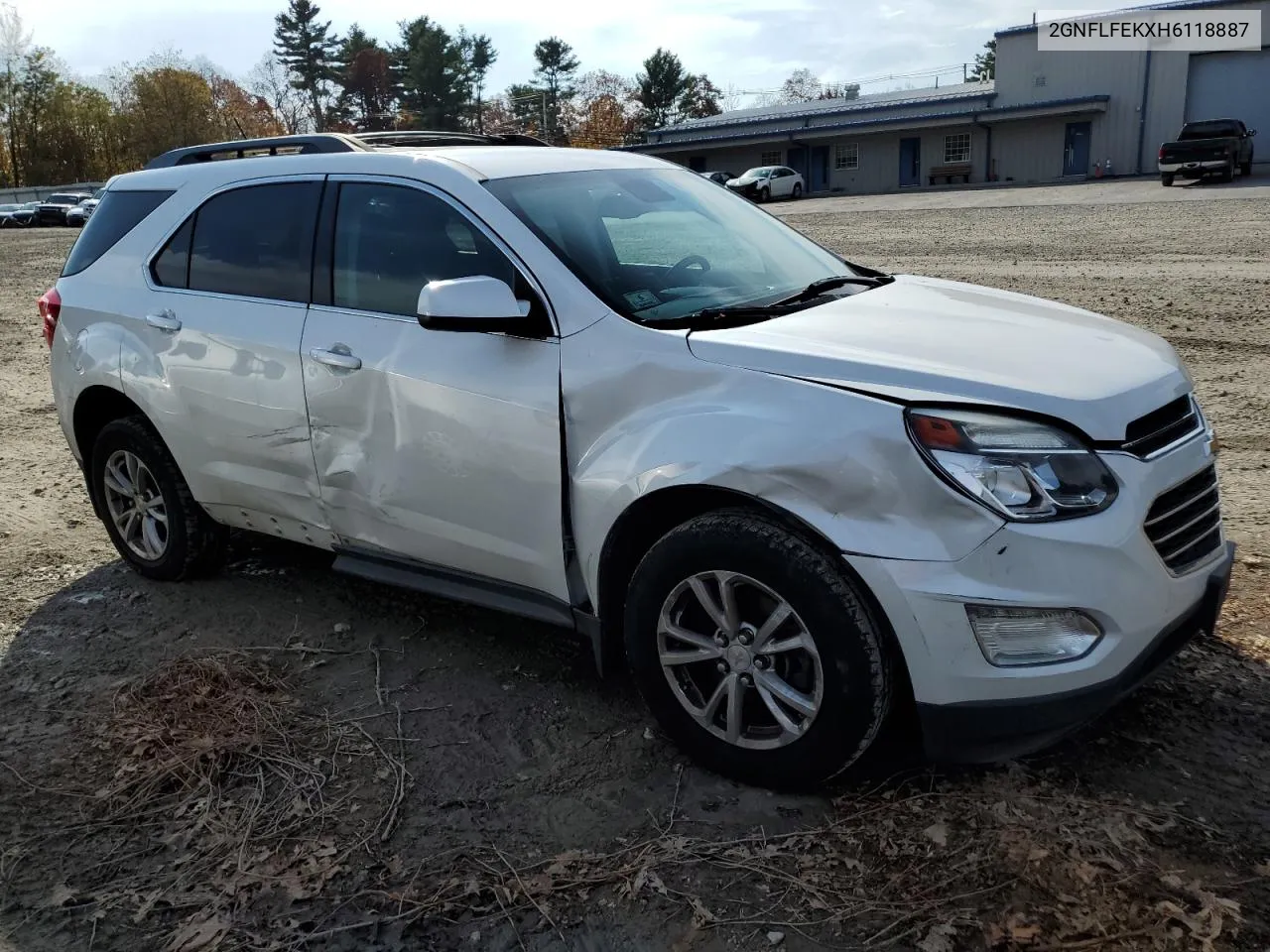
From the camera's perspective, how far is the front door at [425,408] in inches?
137

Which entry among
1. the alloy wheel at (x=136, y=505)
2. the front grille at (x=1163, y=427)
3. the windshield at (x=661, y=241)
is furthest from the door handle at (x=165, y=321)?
the front grille at (x=1163, y=427)

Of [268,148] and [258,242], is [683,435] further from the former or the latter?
[268,148]

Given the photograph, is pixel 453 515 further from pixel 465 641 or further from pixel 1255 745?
pixel 1255 745

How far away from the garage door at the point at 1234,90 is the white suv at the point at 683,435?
151 feet

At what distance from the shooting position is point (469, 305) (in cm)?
332

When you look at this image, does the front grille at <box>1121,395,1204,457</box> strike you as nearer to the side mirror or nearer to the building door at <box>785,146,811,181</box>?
the side mirror

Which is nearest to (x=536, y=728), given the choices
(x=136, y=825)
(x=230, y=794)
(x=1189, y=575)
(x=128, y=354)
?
(x=230, y=794)

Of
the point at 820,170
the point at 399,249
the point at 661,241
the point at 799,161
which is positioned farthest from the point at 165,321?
the point at 799,161

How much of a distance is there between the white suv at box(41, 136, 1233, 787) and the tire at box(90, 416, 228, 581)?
0.10 ft

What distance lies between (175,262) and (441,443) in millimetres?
1937

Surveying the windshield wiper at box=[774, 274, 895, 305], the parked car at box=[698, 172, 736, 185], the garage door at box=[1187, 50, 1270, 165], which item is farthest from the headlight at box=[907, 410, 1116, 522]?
the garage door at box=[1187, 50, 1270, 165]

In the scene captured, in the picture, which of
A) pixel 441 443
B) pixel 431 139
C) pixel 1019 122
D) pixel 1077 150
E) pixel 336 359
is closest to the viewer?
pixel 441 443

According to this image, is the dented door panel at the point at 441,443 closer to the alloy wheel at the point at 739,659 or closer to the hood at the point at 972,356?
the alloy wheel at the point at 739,659

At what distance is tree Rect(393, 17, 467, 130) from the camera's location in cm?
7788
